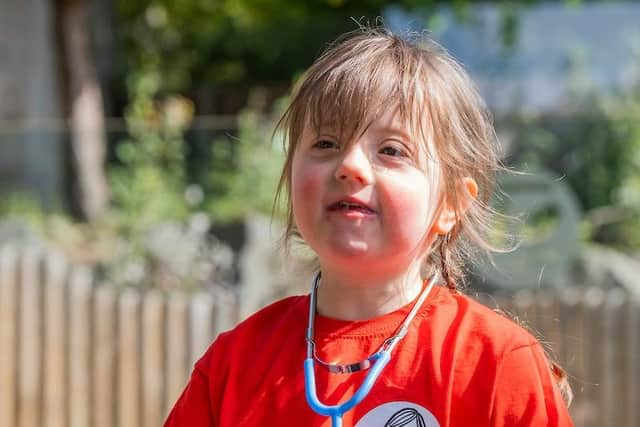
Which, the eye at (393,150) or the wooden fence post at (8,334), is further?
the wooden fence post at (8,334)

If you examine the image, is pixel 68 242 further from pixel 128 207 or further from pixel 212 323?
pixel 212 323

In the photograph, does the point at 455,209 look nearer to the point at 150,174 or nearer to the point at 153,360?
the point at 153,360

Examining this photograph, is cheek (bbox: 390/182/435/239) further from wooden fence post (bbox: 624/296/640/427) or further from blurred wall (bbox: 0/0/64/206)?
blurred wall (bbox: 0/0/64/206)

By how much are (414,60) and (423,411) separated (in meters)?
0.55

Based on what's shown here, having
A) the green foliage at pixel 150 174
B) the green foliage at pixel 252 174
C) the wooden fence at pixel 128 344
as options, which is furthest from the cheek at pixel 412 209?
the green foliage at pixel 150 174

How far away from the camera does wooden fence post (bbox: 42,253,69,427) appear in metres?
3.93

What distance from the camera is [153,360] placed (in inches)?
151

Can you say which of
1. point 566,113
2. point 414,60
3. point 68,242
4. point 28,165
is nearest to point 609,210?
point 566,113

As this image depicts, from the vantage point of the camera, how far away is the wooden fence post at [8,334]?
3.95 m

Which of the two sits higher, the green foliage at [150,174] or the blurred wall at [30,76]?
the blurred wall at [30,76]

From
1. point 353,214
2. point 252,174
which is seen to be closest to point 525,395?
point 353,214

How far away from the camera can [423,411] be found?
1.62 metres

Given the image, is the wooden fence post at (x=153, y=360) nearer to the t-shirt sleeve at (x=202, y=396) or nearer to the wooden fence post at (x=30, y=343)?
the wooden fence post at (x=30, y=343)

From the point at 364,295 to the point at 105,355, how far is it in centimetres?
234
